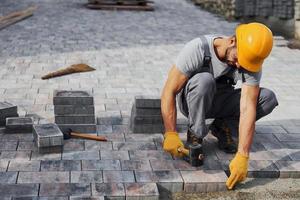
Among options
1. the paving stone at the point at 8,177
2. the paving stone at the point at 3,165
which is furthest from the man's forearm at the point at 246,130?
the paving stone at the point at 3,165

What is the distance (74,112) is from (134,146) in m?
0.67

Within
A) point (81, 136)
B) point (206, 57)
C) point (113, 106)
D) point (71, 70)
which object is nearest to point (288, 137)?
point (206, 57)

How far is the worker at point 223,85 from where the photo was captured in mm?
3768

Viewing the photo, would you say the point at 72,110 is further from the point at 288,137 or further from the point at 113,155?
the point at 288,137

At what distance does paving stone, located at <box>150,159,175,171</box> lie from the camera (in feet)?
13.1

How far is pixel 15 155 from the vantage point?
13.5 feet

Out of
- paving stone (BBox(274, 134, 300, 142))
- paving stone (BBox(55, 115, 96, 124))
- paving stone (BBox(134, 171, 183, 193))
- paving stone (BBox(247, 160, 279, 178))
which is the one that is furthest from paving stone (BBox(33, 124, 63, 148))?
paving stone (BBox(274, 134, 300, 142))

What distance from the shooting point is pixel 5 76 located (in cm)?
668

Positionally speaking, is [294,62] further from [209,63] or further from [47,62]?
[209,63]

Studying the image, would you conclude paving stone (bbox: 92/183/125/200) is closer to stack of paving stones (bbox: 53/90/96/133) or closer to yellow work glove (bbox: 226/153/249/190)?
yellow work glove (bbox: 226/153/249/190)

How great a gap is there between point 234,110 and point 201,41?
0.77m

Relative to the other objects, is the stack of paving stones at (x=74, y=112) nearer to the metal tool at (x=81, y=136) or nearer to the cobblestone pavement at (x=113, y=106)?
the metal tool at (x=81, y=136)

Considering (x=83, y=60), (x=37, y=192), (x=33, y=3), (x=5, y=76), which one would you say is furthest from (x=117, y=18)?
(x=37, y=192)

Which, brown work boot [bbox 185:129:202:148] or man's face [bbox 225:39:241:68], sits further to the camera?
brown work boot [bbox 185:129:202:148]
